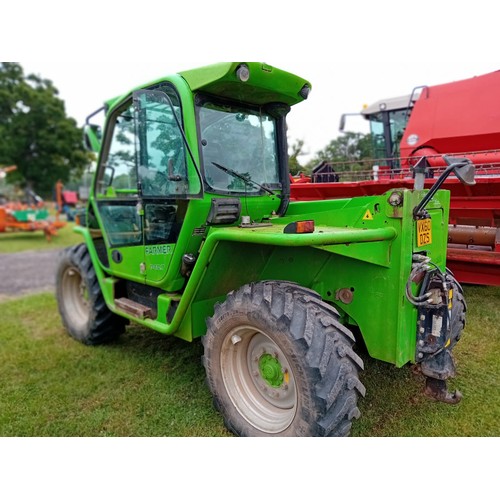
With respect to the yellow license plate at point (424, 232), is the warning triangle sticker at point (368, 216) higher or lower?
higher

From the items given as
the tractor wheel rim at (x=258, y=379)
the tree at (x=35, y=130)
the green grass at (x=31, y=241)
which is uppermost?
the tree at (x=35, y=130)

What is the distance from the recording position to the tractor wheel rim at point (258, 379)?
2527 mm

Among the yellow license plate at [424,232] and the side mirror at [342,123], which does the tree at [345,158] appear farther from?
the yellow license plate at [424,232]

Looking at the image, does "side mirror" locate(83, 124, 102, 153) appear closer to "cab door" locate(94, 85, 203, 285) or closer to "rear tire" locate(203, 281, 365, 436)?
"cab door" locate(94, 85, 203, 285)

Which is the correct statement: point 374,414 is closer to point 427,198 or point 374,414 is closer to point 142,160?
point 427,198

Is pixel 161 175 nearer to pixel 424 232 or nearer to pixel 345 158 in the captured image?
pixel 424 232

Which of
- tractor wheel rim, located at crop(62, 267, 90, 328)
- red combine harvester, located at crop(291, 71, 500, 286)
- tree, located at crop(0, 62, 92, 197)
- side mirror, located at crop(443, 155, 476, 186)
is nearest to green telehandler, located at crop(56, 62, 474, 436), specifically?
side mirror, located at crop(443, 155, 476, 186)

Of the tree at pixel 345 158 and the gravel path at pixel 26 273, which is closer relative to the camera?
the tree at pixel 345 158

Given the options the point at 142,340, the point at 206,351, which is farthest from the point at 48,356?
the point at 206,351

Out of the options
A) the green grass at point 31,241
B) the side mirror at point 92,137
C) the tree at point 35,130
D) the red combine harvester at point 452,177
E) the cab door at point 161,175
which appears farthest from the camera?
the tree at point 35,130

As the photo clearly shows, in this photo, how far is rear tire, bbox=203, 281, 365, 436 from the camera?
7.18 ft

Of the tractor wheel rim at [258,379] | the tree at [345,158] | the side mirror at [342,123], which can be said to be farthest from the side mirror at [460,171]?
the side mirror at [342,123]

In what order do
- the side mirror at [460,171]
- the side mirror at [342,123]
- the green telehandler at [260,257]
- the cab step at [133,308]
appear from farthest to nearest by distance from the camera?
the side mirror at [342,123]
the cab step at [133,308]
the green telehandler at [260,257]
the side mirror at [460,171]

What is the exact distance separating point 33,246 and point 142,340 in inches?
415
